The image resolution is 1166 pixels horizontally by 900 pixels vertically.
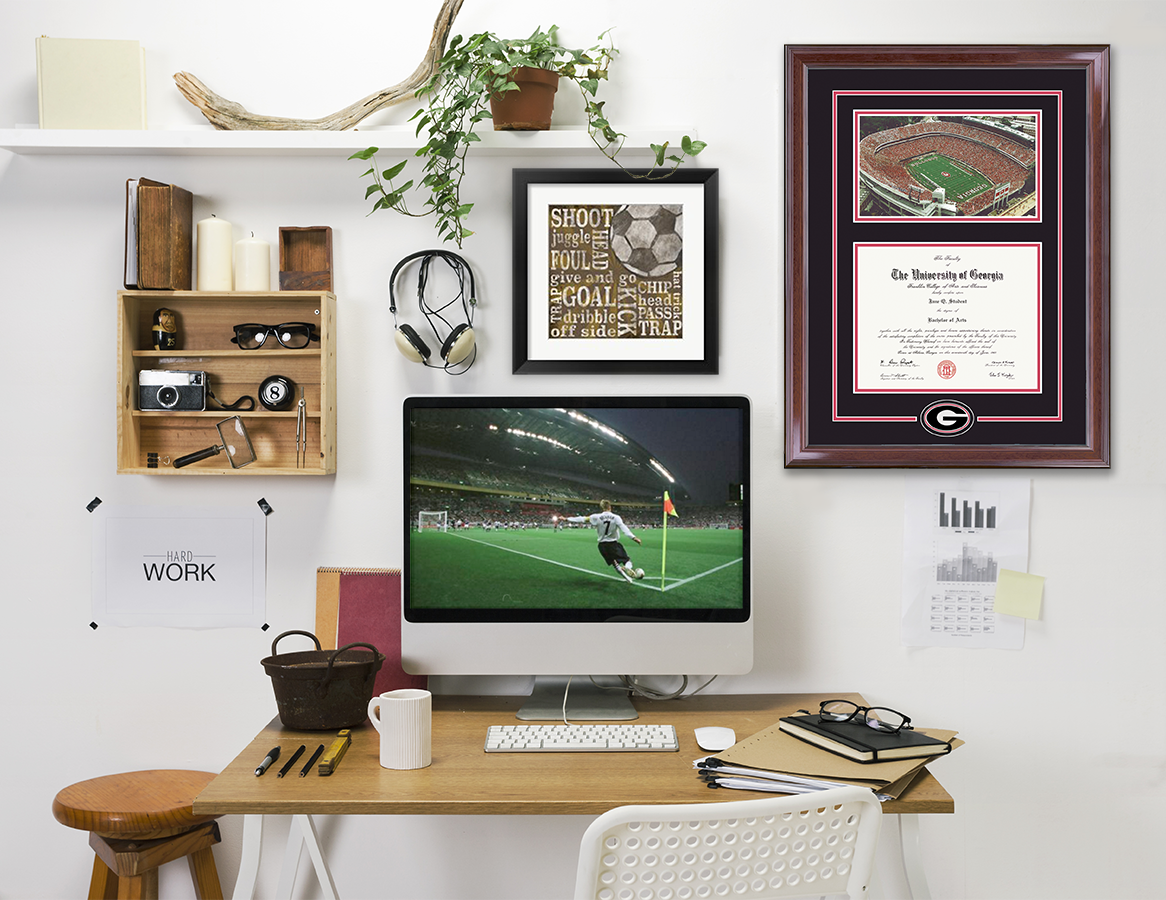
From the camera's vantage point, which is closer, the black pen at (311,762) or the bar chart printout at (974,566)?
the black pen at (311,762)

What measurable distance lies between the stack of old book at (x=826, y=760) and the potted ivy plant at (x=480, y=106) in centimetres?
108

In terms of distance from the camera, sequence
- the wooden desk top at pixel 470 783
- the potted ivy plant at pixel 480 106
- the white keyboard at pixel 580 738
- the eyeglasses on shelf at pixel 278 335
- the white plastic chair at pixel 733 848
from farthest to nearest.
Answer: the eyeglasses on shelf at pixel 278 335
the potted ivy plant at pixel 480 106
the white keyboard at pixel 580 738
the wooden desk top at pixel 470 783
the white plastic chair at pixel 733 848

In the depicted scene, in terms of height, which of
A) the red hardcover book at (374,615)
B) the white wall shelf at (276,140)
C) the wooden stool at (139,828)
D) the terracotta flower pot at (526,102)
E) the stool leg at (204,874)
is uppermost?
the terracotta flower pot at (526,102)

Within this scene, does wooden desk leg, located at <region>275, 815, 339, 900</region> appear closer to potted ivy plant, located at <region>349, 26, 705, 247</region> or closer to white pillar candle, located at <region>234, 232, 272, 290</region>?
white pillar candle, located at <region>234, 232, 272, 290</region>

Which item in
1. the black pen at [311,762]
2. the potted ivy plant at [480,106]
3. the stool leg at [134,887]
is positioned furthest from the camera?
the potted ivy plant at [480,106]

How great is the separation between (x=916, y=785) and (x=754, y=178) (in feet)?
3.94

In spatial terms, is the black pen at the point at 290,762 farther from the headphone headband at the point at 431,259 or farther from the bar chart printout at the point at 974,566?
the bar chart printout at the point at 974,566

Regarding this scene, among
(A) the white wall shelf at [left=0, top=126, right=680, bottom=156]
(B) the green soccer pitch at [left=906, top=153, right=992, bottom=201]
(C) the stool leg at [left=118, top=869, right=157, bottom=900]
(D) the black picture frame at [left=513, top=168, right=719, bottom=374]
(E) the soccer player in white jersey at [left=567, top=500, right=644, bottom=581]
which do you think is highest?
(A) the white wall shelf at [left=0, top=126, right=680, bottom=156]

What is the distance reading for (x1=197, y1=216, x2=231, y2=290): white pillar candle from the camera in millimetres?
1807

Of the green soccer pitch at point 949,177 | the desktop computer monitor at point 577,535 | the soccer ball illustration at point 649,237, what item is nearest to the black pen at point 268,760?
the desktop computer monitor at point 577,535

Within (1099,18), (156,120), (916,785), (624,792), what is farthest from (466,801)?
(1099,18)

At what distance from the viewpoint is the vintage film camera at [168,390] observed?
5.89 feet

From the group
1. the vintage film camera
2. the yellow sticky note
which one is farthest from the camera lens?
the yellow sticky note

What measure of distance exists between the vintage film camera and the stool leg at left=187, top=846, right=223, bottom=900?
88cm
